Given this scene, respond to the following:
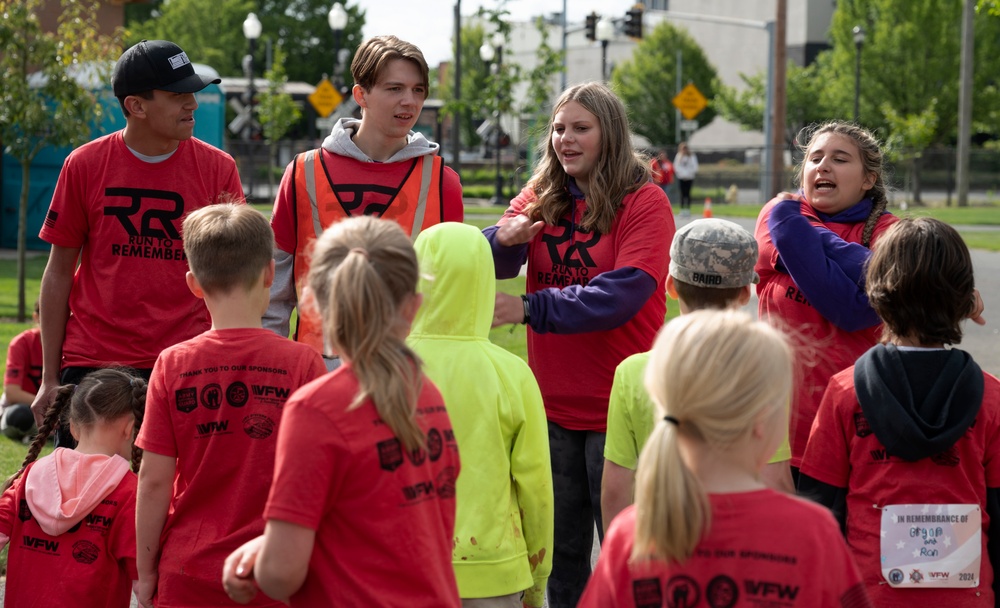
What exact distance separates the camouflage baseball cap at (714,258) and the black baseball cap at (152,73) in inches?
82.4

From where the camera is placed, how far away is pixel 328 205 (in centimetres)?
427

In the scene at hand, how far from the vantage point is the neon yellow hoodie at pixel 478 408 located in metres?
3.31

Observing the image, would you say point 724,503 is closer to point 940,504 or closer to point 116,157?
point 940,504

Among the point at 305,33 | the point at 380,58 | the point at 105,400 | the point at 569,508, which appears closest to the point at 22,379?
the point at 105,400

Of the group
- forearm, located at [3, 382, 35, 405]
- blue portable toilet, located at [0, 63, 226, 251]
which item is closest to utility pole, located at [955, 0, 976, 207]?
blue portable toilet, located at [0, 63, 226, 251]

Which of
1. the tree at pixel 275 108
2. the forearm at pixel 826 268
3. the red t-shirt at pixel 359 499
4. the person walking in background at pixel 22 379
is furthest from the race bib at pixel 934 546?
the tree at pixel 275 108

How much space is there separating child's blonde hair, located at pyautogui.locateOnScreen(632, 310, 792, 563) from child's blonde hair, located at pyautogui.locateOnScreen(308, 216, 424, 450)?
1.94 feet

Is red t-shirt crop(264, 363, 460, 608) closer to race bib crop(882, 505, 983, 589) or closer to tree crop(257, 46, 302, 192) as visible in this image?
race bib crop(882, 505, 983, 589)

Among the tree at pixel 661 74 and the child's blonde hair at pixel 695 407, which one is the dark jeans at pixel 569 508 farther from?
the tree at pixel 661 74

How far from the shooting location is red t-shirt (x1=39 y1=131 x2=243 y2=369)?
435cm

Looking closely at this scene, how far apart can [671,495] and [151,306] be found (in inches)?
109

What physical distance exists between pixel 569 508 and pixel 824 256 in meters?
1.31

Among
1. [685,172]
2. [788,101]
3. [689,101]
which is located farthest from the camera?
[788,101]

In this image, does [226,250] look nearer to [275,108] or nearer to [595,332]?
[595,332]
